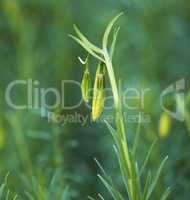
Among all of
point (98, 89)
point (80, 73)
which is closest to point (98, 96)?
point (98, 89)

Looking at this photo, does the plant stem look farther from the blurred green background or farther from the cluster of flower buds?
the blurred green background

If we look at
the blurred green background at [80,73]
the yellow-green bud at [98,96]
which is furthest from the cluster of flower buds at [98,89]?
the blurred green background at [80,73]

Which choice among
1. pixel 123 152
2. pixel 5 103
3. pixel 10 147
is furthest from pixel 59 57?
pixel 123 152

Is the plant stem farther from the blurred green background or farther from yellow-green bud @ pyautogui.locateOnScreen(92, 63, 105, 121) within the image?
the blurred green background

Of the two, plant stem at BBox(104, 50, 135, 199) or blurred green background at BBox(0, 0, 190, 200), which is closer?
plant stem at BBox(104, 50, 135, 199)

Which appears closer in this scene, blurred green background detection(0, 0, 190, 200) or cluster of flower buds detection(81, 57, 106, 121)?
cluster of flower buds detection(81, 57, 106, 121)

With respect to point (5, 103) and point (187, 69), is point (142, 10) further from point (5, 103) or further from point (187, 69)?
point (5, 103)

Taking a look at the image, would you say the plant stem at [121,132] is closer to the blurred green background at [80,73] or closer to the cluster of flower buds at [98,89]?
the cluster of flower buds at [98,89]

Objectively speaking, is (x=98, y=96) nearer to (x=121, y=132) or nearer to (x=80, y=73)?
(x=121, y=132)

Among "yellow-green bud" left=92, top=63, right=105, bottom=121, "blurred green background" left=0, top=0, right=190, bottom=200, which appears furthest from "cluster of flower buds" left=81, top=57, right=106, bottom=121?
"blurred green background" left=0, top=0, right=190, bottom=200
